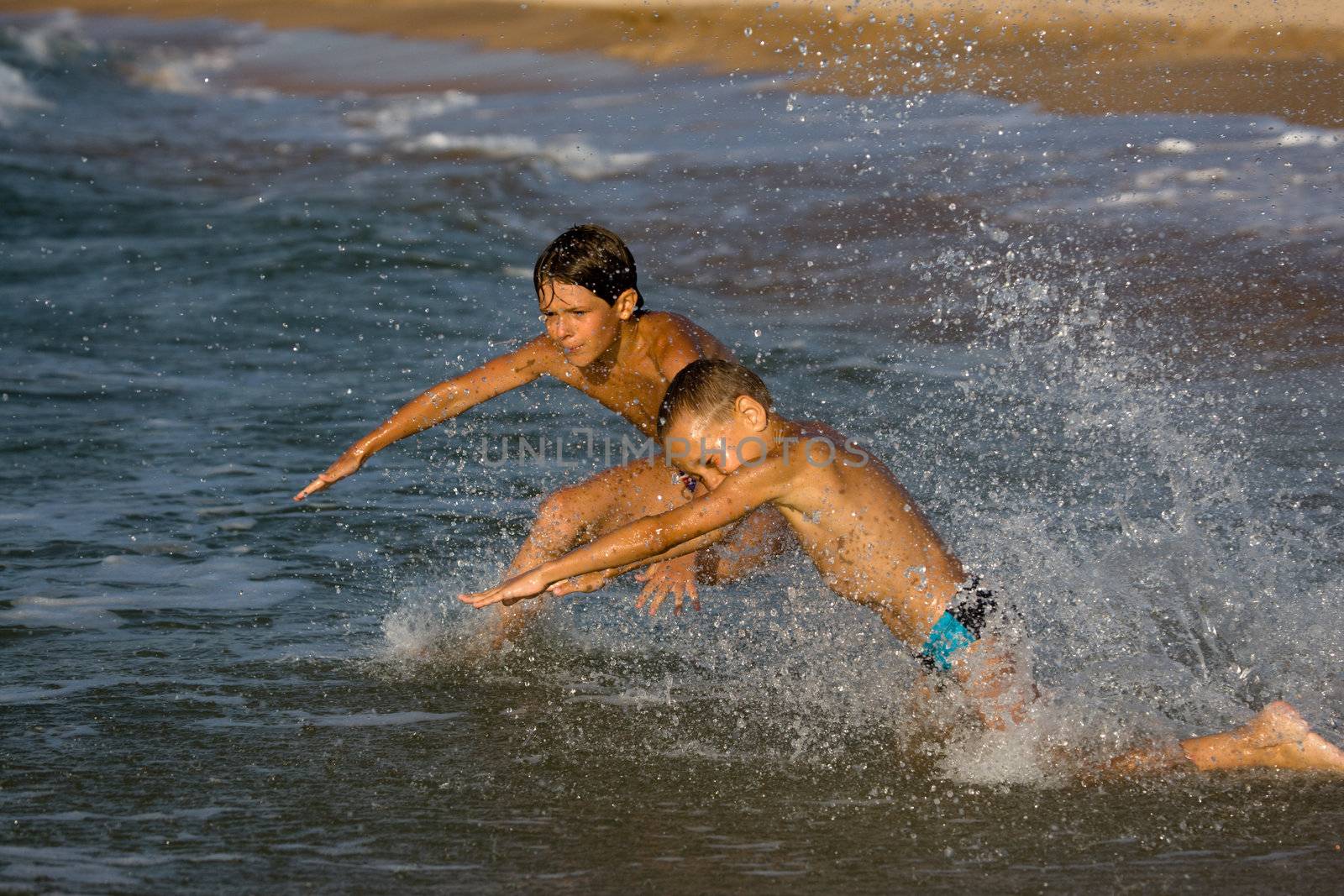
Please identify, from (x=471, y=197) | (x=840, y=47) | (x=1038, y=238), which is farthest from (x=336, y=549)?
(x=840, y=47)

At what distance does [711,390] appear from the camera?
4.16 m

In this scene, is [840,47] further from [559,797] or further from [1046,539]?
[559,797]

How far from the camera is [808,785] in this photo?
410 cm

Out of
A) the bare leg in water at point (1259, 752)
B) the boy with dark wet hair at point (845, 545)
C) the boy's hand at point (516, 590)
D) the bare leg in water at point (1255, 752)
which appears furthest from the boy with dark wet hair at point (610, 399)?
the bare leg in water at point (1259, 752)

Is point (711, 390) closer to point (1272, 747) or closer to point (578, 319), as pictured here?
point (578, 319)

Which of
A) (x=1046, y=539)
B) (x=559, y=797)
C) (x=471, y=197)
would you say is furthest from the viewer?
(x=471, y=197)

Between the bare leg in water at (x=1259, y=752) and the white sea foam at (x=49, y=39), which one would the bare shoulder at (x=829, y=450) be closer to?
the bare leg in water at (x=1259, y=752)

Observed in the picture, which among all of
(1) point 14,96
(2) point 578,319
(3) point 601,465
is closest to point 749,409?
(2) point 578,319

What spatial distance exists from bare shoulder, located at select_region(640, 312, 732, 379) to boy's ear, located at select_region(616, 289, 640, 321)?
7cm

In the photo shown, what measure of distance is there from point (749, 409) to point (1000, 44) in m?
10.4

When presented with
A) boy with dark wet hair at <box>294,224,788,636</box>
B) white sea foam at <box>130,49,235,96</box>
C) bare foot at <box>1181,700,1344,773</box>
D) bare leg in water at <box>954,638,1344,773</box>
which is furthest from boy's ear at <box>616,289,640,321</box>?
white sea foam at <box>130,49,235,96</box>

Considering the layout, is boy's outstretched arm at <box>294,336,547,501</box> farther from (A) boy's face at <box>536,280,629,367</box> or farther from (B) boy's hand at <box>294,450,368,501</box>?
(A) boy's face at <box>536,280,629,367</box>

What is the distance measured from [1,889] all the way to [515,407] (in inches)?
186

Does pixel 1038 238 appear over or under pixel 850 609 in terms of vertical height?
over
